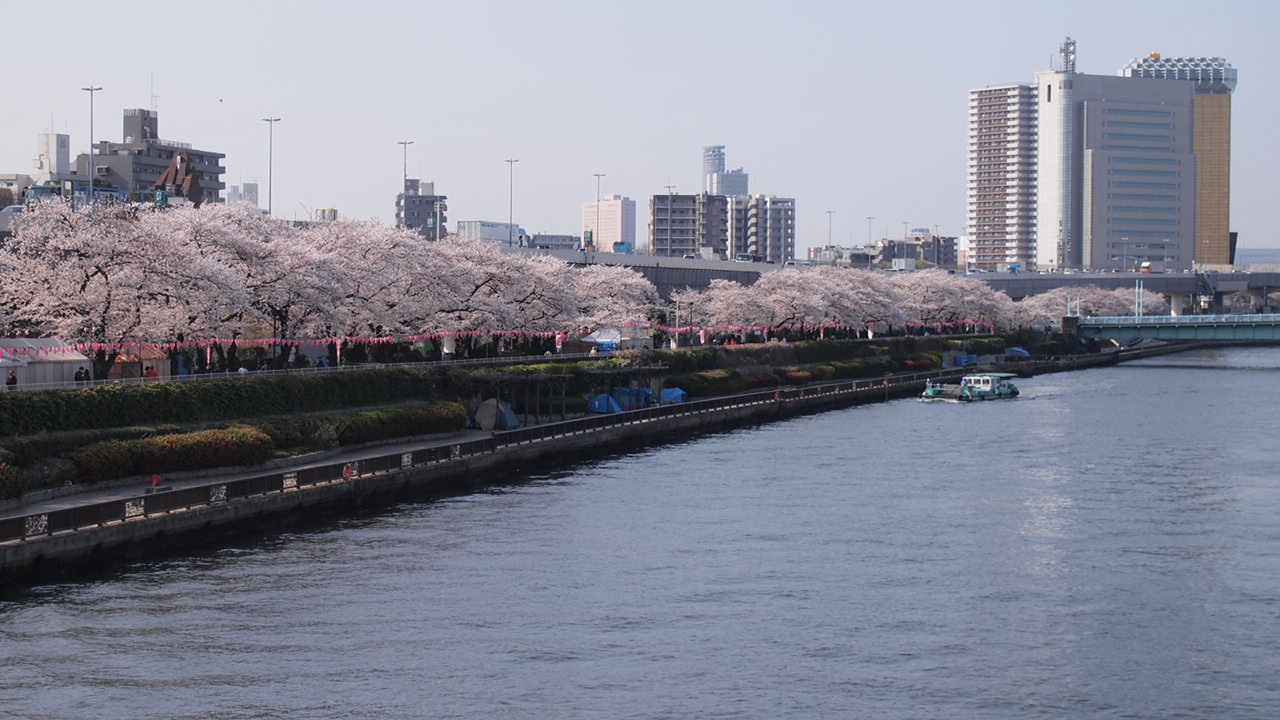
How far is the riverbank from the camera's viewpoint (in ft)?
115

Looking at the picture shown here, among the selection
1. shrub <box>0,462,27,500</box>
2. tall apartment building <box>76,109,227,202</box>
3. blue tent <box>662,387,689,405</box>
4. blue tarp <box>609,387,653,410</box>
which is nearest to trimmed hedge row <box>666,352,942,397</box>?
blue tent <box>662,387,689,405</box>

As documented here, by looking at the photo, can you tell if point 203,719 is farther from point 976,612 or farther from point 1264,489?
point 1264,489

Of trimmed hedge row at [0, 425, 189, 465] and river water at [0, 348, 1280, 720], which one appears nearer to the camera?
river water at [0, 348, 1280, 720]

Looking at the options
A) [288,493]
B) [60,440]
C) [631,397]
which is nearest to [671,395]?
[631,397]

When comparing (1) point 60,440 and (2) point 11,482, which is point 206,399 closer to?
(1) point 60,440

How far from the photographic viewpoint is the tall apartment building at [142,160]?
153750 mm

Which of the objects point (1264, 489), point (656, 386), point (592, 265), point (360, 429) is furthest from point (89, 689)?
point (592, 265)

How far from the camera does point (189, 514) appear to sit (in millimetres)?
39156

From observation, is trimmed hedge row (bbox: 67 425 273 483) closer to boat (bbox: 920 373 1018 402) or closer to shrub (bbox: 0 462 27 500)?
shrub (bbox: 0 462 27 500)

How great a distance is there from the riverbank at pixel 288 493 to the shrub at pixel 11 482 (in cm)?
50

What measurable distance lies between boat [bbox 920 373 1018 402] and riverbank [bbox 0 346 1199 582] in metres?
28.6

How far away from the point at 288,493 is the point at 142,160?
126513mm

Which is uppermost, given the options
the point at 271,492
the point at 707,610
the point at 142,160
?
the point at 142,160

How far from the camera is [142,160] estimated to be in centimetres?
15912
